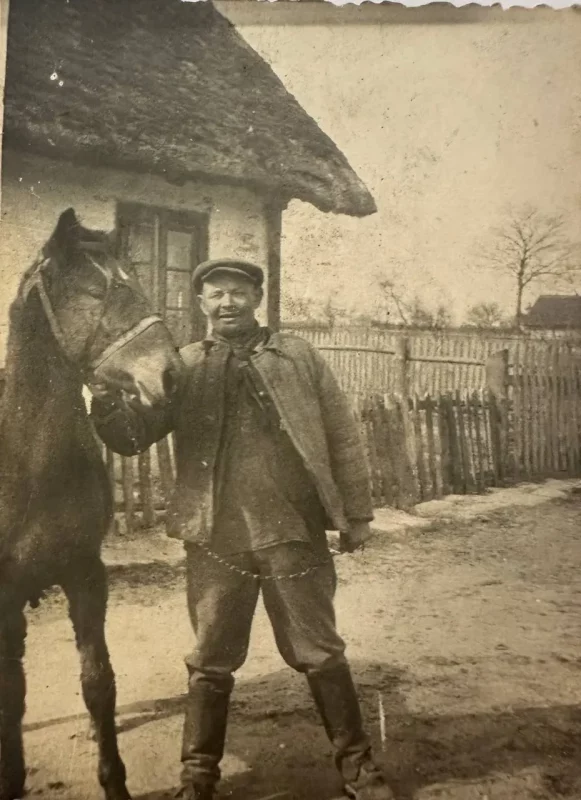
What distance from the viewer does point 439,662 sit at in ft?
7.58

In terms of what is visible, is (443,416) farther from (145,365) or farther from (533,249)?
(145,365)

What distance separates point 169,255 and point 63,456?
0.89 m

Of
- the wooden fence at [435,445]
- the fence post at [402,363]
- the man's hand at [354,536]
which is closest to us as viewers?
the man's hand at [354,536]

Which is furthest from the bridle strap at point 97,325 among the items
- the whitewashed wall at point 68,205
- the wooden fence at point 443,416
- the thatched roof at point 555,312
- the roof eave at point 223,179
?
the thatched roof at point 555,312

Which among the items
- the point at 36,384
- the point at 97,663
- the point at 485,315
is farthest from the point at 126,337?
the point at 485,315

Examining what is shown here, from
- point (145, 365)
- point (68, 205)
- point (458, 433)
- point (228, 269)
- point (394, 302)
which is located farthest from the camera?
point (458, 433)

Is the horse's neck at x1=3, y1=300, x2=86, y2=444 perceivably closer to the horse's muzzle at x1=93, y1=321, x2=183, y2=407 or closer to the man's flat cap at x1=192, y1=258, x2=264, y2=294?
the horse's muzzle at x1=93, y1=321, x2=183, y2=407

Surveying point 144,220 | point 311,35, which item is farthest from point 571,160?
point 144,220

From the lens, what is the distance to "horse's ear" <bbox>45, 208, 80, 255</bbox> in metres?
2.14

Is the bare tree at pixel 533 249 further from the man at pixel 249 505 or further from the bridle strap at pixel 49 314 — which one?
the bridle strap at pixel 49 314

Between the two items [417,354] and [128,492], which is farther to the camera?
[417,354]

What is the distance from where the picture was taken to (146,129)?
241 cm

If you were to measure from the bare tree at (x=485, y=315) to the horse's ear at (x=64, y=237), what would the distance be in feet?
5.19

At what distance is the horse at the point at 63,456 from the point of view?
6.95ft
